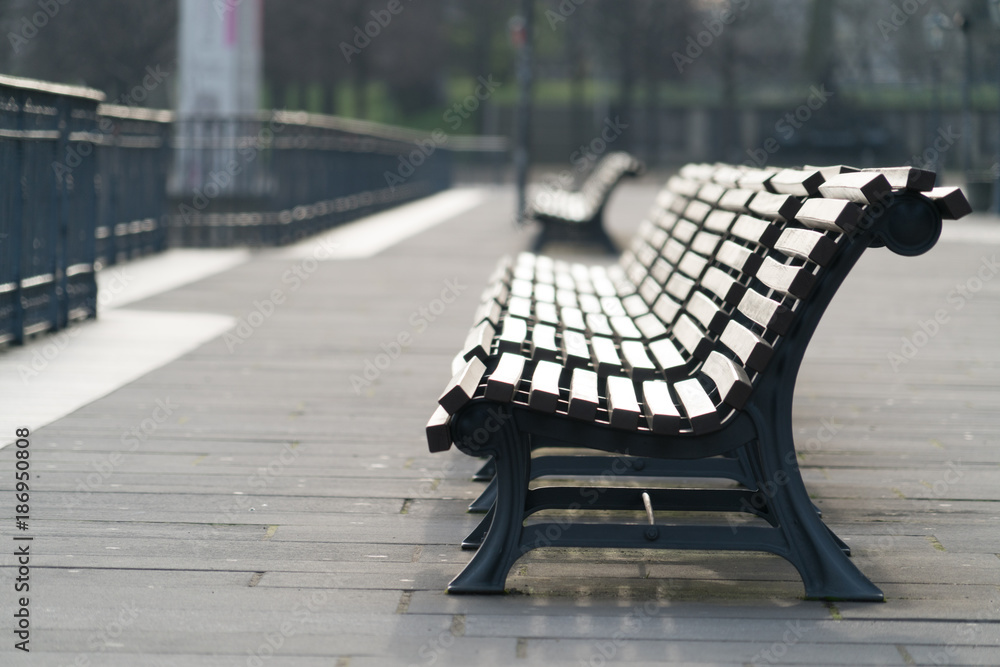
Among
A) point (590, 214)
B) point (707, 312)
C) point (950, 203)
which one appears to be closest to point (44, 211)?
point (707, 312)

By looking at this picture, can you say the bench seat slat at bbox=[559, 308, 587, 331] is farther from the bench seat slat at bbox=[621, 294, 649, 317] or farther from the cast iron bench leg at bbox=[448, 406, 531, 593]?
the cast iron bench leg at bbox=[448, 406, 531, 593]

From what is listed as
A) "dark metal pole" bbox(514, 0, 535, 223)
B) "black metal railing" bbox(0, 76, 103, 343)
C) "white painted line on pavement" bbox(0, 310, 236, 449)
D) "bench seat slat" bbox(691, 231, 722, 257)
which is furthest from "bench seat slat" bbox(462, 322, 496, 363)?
"dark metal pole" bbox(514, 0, 535, 223)

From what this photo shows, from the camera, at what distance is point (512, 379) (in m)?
3.33

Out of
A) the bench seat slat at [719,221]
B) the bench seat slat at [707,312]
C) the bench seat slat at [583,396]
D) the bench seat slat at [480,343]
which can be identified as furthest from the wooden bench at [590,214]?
the bench seat slat at [583,396]

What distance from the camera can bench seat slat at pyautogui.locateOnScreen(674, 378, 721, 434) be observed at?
330 centimetres

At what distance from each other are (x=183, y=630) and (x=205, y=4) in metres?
17.6

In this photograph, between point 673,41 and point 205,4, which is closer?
point 205,4

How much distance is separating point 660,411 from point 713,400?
0.38m

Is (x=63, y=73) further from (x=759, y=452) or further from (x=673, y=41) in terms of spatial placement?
(x=759, y=452)

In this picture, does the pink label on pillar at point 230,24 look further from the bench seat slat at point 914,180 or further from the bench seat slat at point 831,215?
the bench seat slat at point 914,180

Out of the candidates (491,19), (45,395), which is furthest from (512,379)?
(491,19)

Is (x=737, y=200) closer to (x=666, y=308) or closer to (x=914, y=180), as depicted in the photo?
(x=666, y=308)

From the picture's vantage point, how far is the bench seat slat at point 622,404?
3.27m

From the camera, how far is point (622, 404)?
3400mm
